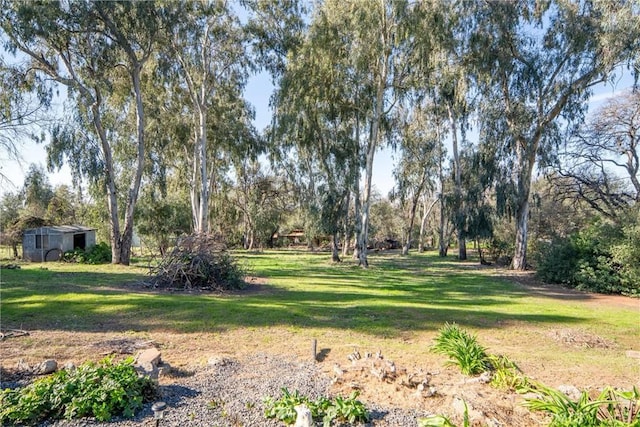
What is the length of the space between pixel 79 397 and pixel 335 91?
1776 cm

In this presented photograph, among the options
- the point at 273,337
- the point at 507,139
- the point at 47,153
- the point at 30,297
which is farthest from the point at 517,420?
the point at 47,153

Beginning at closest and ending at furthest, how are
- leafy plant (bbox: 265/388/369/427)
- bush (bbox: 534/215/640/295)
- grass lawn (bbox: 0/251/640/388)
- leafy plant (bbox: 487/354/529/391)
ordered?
leafy plant (bbox: 265/388/369/427)
leafy plant (bbox: 487/354/529/391)
grass lawn (bbox: 0/251/640/388)
bush (bbox: 534/215/640/295)

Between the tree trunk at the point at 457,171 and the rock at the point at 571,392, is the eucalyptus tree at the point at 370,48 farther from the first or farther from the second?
the rock at the point at 571,392

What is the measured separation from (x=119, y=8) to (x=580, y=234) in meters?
19.0

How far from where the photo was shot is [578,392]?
339cm

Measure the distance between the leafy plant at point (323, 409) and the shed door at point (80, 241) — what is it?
20384mm

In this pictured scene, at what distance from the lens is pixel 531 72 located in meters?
16.2

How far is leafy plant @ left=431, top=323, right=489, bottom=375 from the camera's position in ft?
13.5

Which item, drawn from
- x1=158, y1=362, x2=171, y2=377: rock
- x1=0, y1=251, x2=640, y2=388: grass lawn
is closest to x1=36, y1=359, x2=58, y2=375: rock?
x1=0, y1=251, x2=640, y2=388: grass lawn

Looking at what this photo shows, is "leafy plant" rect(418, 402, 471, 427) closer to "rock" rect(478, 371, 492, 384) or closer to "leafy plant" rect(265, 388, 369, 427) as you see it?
"leafy plant" rect(265, 388, 369, 427)

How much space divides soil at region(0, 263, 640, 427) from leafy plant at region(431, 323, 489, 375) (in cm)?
13

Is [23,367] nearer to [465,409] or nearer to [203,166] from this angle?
[465,409]

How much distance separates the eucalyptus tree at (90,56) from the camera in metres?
13.4

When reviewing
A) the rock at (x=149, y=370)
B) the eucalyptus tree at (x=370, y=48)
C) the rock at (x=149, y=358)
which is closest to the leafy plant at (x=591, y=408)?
the rock at (x=149, y=370)
